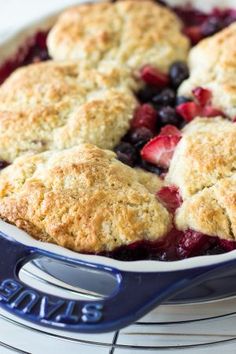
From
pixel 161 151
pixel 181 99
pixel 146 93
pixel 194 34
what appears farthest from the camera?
pixel 194 34

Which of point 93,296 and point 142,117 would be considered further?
point 142,117

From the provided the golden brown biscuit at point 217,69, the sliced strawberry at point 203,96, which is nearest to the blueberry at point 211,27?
the golden brown biscuit at point 217,69

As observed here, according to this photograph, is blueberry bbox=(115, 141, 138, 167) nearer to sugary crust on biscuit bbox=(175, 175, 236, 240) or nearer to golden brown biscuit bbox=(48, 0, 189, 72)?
sugary crust on biscuit bbox=(175, 175, 236, 240)

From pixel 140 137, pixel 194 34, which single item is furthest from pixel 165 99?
pixel 194 34

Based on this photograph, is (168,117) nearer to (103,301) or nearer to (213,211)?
(213,211)

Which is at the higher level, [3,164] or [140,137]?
[3,164]

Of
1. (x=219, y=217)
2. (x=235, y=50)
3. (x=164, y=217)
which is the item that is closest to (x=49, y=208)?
(x=164, y=217)

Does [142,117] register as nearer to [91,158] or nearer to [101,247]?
[91,158]
